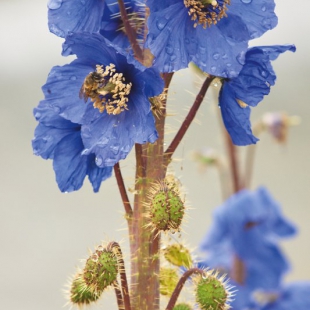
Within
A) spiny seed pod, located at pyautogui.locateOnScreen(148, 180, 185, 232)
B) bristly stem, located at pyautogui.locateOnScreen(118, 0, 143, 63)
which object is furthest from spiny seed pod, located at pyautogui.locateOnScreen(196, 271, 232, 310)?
bristly stem, located at pyautogui.locateOnScreen(118, 0, 143, 63)

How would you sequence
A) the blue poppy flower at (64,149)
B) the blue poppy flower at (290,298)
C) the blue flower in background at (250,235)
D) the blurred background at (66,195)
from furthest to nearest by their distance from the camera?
the blurred background at (66,195) → the blue flower in background at (250,235) → the blue poppy flower at (290,298) → the blue poppy flower at (64,149)

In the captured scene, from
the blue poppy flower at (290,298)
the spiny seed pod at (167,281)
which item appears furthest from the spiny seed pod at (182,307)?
the blue poppy flower at (290,298)

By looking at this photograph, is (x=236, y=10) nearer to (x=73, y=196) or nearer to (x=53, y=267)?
(x=53, y=267)

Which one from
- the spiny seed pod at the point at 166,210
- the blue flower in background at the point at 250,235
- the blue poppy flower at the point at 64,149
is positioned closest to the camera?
the spiny seed pod at the point at 166,210

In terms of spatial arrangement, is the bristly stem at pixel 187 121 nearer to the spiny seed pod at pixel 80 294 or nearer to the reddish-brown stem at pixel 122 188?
the reddish-brown stem at pixel 122 188

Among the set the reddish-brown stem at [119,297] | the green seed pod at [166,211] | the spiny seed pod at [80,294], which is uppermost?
the green seed pod at [166,211]

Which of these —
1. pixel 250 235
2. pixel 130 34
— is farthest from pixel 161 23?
pixel 250 235

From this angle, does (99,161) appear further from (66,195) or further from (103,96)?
(66,195)
